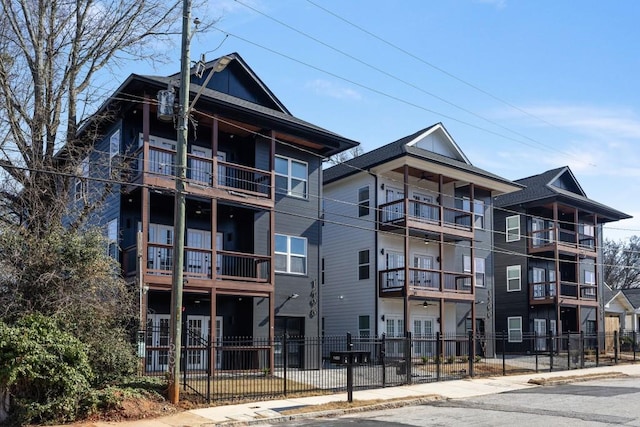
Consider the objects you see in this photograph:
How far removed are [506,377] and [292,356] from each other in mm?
8338

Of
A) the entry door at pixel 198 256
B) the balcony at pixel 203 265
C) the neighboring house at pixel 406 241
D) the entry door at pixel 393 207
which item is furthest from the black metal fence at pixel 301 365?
the entry door at pixel 393 207

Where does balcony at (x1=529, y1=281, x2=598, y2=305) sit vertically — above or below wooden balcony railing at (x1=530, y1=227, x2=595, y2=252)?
below

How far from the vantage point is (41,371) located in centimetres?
1376

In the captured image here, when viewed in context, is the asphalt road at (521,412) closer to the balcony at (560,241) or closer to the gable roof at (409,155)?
the gable roof at (409,155)

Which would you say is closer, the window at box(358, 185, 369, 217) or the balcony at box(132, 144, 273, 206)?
the balcony at box(132, 144, 273, 206)

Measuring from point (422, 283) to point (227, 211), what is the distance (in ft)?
36.3

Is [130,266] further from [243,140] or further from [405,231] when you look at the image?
[405,231]

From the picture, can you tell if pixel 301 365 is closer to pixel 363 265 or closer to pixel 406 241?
pixel 363 265

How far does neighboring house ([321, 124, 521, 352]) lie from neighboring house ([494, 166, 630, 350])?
173 inches

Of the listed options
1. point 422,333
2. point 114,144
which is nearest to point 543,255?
point 422,333

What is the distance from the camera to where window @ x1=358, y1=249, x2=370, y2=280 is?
31281 millimetres

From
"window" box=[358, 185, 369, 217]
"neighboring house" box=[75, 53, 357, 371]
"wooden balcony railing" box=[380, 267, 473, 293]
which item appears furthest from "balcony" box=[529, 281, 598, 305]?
"neighboring house" box=[75, 53, 357, 371]

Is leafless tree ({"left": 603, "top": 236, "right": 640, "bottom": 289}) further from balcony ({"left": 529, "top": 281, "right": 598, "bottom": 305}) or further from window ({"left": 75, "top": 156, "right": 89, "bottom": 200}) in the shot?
window ({"left": 75, "top": 156, "right": 89, "bottom": 200})

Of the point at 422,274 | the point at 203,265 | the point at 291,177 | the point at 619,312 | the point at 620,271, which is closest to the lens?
the point at 203,265
